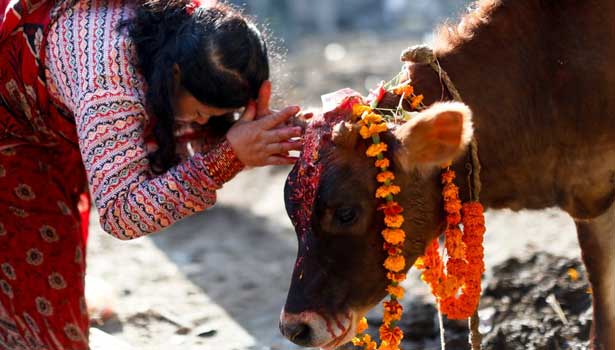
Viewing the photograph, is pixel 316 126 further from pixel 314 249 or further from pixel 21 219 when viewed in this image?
pixel 21 219

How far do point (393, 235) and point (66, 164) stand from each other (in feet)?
5.14

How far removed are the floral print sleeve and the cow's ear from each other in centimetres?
64

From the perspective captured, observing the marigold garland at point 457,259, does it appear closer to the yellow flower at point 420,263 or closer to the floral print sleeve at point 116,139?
the yellow flower at point 420,263

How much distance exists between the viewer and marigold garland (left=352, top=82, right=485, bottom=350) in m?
2.91

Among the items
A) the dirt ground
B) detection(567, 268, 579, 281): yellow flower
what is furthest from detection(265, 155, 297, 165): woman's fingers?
detection(567, 268, 579, 281): yellow flower

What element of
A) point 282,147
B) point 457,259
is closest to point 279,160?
point 282,147

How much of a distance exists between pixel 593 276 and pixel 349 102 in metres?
1.49

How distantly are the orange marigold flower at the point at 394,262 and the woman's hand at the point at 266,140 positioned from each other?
497 millimetres

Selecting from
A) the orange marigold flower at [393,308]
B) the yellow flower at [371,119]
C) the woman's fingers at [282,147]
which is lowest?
the orange marigold flower at [393,308]

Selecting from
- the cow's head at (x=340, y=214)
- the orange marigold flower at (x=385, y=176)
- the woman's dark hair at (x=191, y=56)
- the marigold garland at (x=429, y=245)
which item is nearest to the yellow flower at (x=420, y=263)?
the marigold garland at (x=429, y=245)

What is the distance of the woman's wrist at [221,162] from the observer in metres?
3.21

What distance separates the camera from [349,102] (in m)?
3.04

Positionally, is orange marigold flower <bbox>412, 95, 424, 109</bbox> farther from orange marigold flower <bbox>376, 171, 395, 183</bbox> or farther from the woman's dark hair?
the woman's dark hair

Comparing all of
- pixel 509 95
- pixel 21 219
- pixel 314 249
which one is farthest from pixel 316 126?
pixel 21 219
